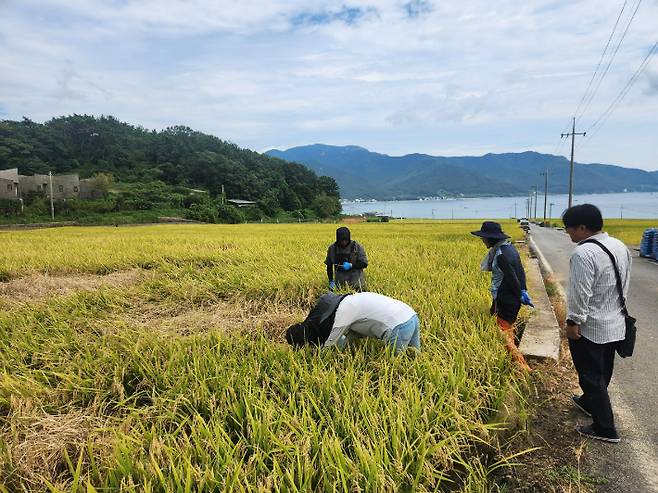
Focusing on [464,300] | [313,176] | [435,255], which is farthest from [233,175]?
[464,300]

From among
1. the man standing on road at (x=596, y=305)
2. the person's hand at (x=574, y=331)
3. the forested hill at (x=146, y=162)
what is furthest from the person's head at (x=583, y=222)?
the forested hill at (x=146, y=162)

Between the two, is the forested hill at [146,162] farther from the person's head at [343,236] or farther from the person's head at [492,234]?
the person's head at [492,234]

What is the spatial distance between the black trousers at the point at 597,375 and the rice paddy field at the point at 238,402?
1.35ft

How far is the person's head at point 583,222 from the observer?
8.14 feet

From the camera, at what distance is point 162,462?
1.79m

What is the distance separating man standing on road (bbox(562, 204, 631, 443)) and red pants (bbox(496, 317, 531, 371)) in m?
0.52

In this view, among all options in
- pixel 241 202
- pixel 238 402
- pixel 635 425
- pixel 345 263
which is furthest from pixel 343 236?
pixel 241 202

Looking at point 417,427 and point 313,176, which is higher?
point 313,176

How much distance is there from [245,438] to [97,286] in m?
4.67

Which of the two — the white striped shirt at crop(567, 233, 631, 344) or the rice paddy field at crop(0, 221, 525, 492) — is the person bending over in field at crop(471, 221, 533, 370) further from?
the white striped shirt at crop(567, 233, 631, 344)

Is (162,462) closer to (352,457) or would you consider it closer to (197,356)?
(352,457)

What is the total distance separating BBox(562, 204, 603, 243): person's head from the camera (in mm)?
2480

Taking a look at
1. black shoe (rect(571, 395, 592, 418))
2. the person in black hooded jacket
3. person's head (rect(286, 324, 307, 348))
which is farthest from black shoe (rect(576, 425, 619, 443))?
the person in black hooded jacket

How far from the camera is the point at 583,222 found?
2504mm
